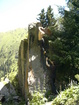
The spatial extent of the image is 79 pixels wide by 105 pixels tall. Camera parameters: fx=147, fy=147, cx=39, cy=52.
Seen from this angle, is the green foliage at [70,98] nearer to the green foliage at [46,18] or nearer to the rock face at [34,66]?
the rock face at [34,66]

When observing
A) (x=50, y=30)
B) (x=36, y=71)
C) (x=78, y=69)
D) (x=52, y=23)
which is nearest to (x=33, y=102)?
(x=78, y=69)

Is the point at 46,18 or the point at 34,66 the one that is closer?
the point at 34,66

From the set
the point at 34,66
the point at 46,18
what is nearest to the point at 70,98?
the point at 34,66

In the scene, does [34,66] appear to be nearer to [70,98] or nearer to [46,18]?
[70,98]

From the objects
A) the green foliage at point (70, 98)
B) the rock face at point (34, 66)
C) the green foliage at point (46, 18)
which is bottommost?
the green foliage at point (70, 98)

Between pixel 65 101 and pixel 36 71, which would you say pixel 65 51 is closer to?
pixel 36 71

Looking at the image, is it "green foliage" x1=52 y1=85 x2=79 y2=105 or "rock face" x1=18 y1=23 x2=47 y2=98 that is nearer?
"green foliage" x1=52 y1=85 x2=79 y2=105

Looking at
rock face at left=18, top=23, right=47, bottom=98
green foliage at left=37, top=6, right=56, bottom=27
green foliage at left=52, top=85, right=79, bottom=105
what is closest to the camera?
green foliage at left=52, top=85, right=79, bottom=105

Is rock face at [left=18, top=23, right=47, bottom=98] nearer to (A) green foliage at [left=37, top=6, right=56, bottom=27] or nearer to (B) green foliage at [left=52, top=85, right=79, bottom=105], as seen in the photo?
(B) green foliage at [left=52, top=85, right=79, bottom=105]

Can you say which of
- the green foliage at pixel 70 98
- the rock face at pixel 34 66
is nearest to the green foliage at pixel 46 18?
the rock face at pixel 34 66

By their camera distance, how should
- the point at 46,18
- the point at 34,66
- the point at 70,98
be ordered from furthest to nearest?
the point at 46,18
the point at 34,66
the point at 70,98

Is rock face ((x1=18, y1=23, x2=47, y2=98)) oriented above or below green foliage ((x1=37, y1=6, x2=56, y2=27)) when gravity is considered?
below

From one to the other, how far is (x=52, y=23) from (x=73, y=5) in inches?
493

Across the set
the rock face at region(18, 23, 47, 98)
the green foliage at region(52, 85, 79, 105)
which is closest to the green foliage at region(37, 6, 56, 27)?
the rock face at region(18, 23, 47, 98)
